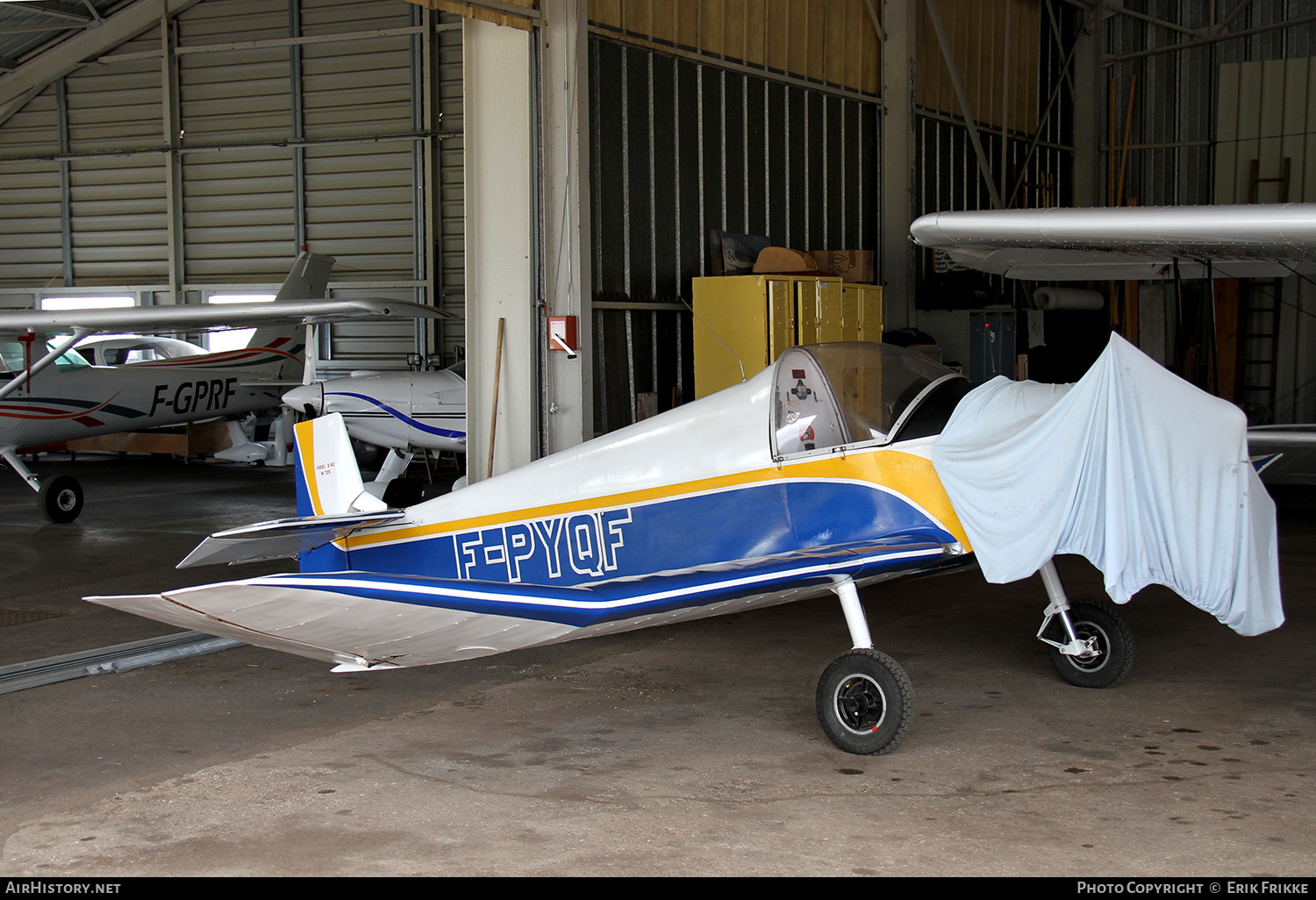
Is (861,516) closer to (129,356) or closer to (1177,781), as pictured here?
(1177,781)

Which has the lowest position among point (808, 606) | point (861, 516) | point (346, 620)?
point (808, 606)

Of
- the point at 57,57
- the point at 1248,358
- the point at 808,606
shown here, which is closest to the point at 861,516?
the point at 808,606

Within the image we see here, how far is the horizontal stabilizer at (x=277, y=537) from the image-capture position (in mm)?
5152

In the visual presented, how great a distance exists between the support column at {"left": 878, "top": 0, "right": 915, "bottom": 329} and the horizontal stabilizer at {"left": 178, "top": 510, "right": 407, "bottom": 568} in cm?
824

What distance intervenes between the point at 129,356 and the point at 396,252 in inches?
170

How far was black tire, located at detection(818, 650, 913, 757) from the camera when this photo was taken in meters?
4.44

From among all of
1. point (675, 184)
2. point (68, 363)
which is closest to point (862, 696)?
point (675, 184)

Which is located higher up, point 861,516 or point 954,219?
point 954,219

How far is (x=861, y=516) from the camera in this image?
189 inches

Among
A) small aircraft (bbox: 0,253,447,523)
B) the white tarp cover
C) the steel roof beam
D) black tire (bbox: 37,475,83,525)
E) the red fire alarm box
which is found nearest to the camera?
the white tarp cover

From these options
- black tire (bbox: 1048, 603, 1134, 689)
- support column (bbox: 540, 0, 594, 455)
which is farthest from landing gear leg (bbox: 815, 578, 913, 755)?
support column (bbox: 540, 0, 594, 455)

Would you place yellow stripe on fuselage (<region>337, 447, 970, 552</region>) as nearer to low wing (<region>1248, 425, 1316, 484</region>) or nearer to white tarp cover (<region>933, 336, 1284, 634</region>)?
white tarp cover (<region>933, 336, 1284, 634</region>)

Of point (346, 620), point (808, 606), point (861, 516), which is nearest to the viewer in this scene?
point (346, 620)

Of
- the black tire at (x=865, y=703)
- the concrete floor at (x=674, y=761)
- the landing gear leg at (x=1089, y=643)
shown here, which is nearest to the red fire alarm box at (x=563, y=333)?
the concrete floor at (x=674, y=761)
